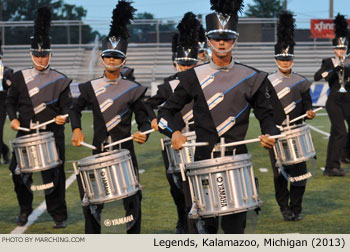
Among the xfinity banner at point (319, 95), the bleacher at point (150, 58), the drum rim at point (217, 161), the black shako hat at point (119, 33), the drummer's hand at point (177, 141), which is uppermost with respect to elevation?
the black shako hat at point (119, 33)

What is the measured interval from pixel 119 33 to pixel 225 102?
7.30 ft

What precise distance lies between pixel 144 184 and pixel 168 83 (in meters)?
3.15

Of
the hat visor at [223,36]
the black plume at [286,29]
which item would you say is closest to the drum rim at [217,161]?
the hat visor at [223,36]

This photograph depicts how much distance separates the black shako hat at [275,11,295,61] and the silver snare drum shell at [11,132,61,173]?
9.30ft

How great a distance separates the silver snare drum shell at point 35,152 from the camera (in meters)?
8.21

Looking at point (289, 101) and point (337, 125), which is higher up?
point (289, 101)

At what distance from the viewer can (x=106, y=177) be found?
6555 millimetres

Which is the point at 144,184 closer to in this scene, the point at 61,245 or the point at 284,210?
the point at 284,210

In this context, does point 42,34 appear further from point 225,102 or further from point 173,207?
point 225,102

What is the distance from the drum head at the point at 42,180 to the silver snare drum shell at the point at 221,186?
329 cm

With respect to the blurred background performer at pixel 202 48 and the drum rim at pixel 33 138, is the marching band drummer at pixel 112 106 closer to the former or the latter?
the drum rim at pixel 33 138

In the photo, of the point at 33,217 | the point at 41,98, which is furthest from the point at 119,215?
the point at 33,217

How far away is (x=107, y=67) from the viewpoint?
7.54 meters

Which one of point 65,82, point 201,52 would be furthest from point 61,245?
point 201,52
